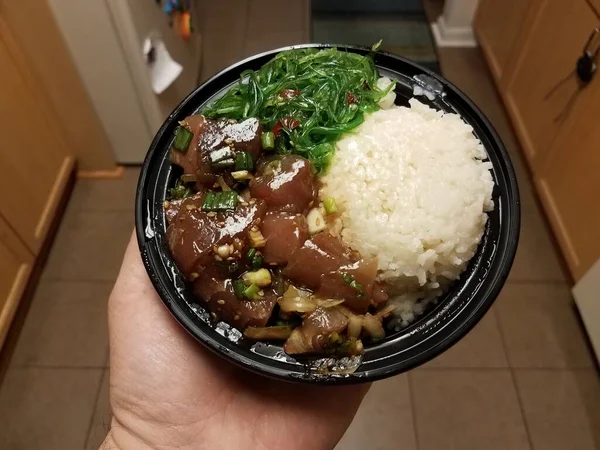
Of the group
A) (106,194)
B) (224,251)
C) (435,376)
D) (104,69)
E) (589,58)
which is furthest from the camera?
(106,194)

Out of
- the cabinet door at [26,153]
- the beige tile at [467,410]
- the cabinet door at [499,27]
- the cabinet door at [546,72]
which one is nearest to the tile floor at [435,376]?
the beige tile at [467,410]

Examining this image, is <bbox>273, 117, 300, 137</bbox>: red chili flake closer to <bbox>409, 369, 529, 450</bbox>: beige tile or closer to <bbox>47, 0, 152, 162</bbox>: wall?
<bbox>47, 0, 152, 162</bbox>: wall

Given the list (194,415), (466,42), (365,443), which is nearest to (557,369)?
(365,443)

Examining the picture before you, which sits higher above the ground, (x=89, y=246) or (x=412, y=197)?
(x=412, y=197)

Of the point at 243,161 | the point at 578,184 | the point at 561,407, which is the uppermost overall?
the point at 243,161

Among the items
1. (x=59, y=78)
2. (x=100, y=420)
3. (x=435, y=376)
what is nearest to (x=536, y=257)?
(x=435, y=376)

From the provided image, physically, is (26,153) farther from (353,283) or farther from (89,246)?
(353,283)

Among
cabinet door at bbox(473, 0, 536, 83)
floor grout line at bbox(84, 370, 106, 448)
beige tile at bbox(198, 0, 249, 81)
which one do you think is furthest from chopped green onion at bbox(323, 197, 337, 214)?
beige tile at bbox(198, 0, 249, 81)
